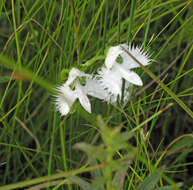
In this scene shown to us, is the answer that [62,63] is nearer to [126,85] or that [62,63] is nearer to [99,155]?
[126,85]

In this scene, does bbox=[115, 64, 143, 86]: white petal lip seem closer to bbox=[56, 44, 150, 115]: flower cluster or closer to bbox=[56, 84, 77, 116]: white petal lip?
bbox=[56, 44, 150, 115]: flower cluster

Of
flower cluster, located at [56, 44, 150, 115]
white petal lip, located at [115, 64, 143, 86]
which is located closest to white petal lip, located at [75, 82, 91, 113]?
flower cluster, located at [56, 44, 150, 115]

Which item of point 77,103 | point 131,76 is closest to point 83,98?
point 77,103

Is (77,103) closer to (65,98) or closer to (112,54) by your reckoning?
(65,98)

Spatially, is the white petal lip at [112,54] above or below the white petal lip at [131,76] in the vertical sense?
above

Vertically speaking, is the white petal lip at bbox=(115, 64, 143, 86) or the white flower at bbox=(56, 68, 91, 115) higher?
the white flower at bbox=(56, 68, 91, 115)

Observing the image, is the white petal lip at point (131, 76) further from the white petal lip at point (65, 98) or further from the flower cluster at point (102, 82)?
the white petal lip at point (65, 98)

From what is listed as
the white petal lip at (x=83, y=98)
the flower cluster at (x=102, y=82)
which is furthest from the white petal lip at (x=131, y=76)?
the white petal lip at (x=83, y=98)

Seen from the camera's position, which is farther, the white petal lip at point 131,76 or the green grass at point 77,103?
the green grass at point 77,103

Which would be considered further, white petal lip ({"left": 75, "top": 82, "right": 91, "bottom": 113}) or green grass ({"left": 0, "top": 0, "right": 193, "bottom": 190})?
green grass ({"left": 0, "top": 0, "right": 193, "bottom": 190})

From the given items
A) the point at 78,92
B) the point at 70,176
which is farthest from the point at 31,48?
the point at 70,176
